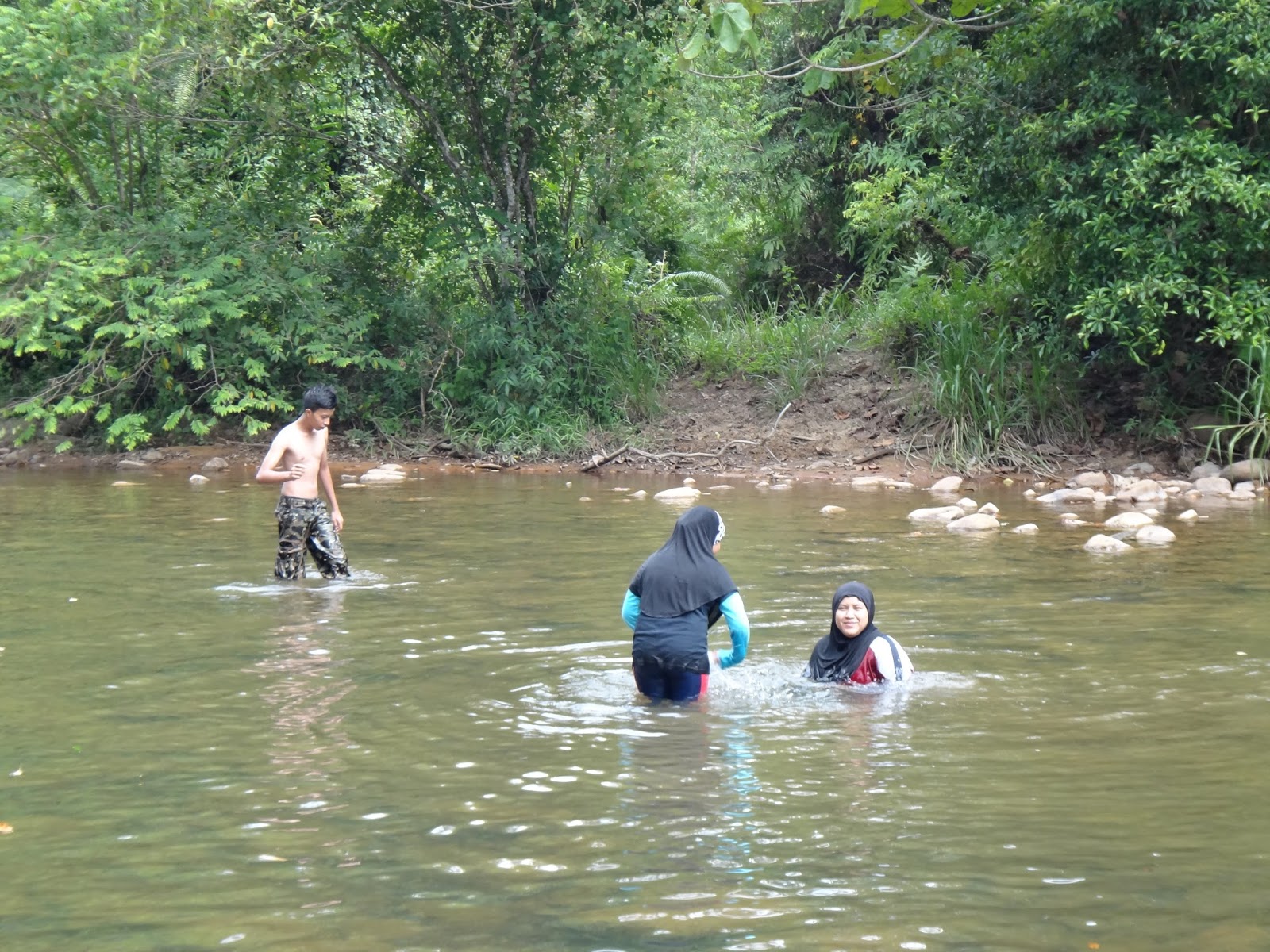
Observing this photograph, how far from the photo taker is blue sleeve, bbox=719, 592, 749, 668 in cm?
705

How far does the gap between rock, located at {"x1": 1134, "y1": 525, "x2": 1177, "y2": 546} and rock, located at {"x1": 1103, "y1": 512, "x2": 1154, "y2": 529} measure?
42 cm

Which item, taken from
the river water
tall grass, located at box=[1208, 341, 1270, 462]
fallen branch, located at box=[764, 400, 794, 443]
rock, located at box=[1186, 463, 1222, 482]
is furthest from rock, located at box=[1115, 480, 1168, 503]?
fallen branch, located at box=[764, 400, 794, 443]

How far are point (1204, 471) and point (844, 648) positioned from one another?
9.99 m

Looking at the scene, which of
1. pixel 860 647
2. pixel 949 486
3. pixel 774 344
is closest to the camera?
pixel 860 647

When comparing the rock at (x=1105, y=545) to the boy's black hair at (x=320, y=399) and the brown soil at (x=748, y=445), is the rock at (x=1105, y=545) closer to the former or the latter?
the brown soil at (x=748, y=445)

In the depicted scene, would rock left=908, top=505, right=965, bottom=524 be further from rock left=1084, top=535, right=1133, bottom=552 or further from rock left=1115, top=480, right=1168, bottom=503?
rock left=1115, top=480, right=1168, bottom=503

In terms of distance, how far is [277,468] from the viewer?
10.7 meters

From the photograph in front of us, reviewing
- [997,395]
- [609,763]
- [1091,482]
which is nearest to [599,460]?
[997,395]

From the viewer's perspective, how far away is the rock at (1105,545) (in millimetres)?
11742

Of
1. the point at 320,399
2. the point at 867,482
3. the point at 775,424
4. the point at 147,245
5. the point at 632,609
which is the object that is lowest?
the point at 632,609

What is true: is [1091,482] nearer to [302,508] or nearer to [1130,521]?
[1130,521]

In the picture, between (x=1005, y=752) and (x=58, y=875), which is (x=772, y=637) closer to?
(x=1005, y=752)

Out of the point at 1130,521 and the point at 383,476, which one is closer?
the point at 1130,521

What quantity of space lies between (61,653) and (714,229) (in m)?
18.0
